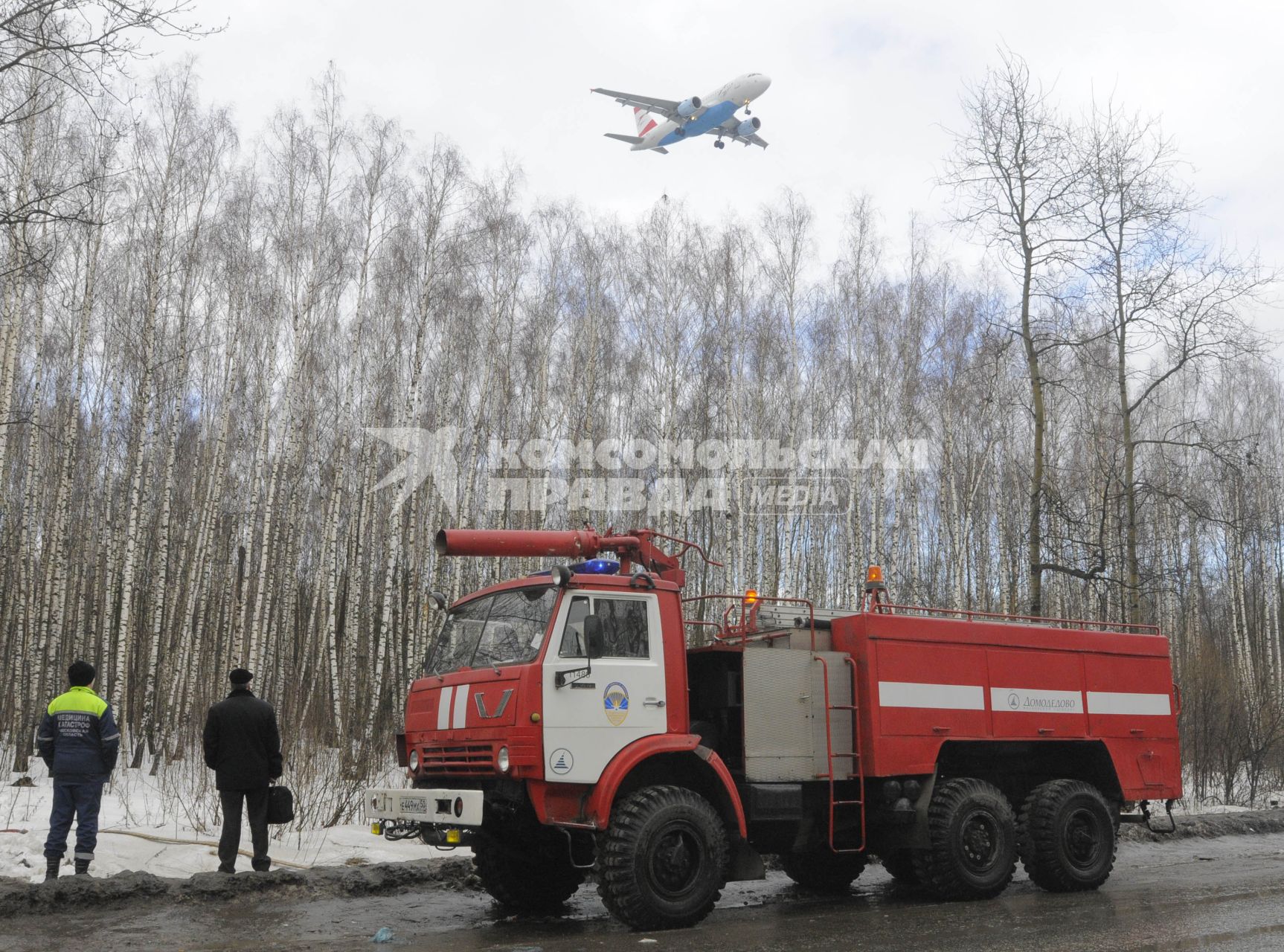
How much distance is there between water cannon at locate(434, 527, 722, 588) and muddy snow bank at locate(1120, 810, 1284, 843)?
27.5ft

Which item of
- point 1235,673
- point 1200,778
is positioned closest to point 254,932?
point 1200,778

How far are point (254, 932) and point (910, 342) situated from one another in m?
23.7

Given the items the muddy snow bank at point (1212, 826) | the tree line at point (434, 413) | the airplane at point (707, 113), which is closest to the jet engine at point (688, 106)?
the airplane at point (707, 113)

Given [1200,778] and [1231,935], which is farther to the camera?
[1200,778]

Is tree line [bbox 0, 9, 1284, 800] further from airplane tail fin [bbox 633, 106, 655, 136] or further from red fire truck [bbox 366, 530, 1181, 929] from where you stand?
airplane tail fin [bbox 633, 106, 655, 136]

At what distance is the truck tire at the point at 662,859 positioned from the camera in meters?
7.05

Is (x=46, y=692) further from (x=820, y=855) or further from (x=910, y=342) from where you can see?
(x=910, y=342)

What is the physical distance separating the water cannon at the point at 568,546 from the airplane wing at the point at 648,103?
34.8 m

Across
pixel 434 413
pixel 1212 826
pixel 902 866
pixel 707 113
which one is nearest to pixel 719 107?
pixel 707 113

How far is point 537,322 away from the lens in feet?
82.3

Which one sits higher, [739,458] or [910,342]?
[910,342]

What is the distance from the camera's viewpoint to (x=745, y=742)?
321 inches

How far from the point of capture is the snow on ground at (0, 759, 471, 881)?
9102mm

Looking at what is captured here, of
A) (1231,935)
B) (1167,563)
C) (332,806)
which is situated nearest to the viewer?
(1231,935)
